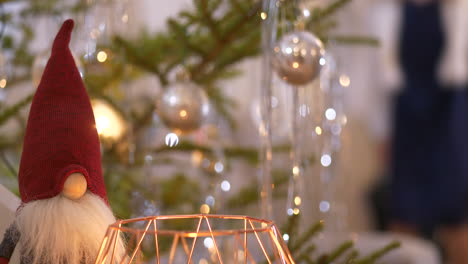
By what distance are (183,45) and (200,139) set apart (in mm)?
474

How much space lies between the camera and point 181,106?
2.90 ft

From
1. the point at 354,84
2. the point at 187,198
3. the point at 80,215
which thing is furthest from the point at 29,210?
the point at 354,84

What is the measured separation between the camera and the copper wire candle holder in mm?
381

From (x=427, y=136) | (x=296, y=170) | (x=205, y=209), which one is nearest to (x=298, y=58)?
(x=296, y=170)

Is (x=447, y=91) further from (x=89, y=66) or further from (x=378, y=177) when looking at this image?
(x=89, y=66)

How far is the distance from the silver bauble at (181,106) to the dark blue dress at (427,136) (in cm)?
160

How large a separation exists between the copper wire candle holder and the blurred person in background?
1.03m

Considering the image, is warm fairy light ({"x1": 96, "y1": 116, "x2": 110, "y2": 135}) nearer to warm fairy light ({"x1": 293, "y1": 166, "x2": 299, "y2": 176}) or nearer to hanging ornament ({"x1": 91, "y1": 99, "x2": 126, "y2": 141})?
hanging ornament ({"x1": 91, "y1": 99, "x2": 126, "y2": 141})

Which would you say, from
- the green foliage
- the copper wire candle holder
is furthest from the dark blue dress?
the green foliage

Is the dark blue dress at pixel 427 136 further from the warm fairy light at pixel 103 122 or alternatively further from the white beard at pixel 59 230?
the white beard at pixel 59 230

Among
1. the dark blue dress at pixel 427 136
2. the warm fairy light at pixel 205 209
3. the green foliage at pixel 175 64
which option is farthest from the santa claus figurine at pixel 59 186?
the dark blue dress at pixel 427 136

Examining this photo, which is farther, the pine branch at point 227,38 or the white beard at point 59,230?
the pine branch at point 227,38

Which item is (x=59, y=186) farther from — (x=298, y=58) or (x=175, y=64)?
(x=175, y=64)

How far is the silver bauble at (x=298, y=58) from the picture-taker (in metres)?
0.71
